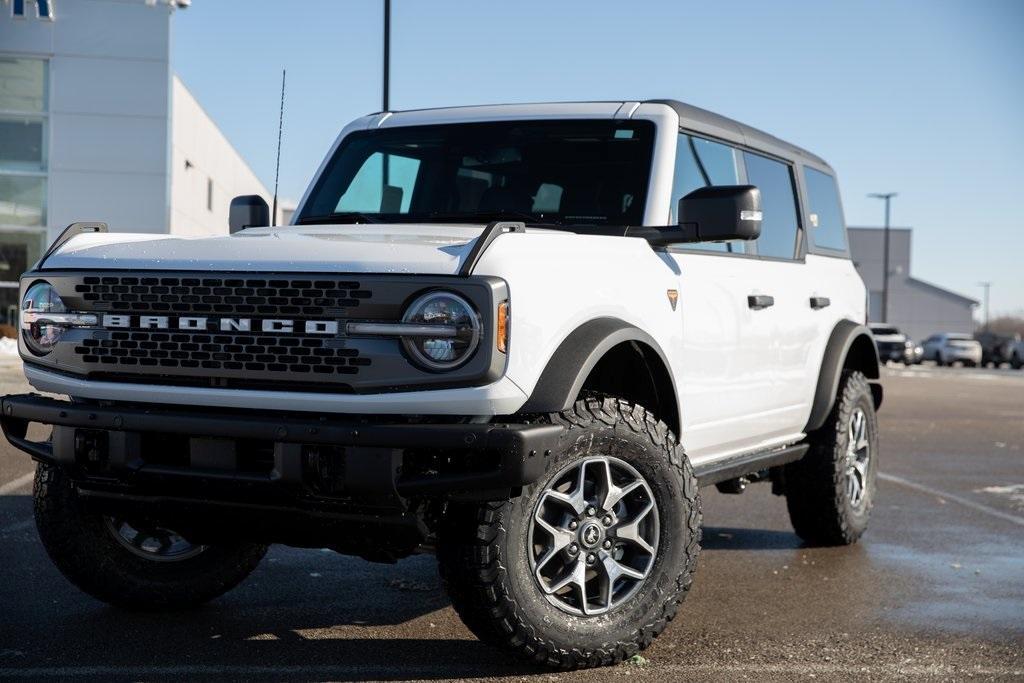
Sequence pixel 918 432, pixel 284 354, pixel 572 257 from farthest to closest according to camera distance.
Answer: pixel 918 432 → pixel 572 257 → pixel 284 354

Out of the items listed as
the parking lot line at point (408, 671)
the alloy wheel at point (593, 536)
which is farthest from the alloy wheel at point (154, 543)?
the alloy wheel at point (593, 536)

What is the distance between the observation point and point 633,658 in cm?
441

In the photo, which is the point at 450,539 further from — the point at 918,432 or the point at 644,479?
the point at 918,432

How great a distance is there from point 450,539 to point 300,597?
1661 millimetres

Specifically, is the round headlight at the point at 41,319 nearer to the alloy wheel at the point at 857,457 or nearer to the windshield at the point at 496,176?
the windshield at the point at 496,176

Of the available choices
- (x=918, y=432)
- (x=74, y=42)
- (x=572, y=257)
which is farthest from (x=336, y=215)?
(x=74, y=42)

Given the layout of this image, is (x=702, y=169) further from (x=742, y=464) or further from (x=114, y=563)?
(x=114, y=563)

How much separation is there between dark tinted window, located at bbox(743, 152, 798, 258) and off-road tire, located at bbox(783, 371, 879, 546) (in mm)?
946

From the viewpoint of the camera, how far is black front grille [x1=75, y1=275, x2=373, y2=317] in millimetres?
3801

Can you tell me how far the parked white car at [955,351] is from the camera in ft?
167

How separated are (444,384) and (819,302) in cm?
322

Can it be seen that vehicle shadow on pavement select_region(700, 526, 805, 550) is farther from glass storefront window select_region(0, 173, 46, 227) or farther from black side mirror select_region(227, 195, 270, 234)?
glass storefront window select_region(0, 173, 46, 227)

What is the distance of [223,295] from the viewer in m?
3.93

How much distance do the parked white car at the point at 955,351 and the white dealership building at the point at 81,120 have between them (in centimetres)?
3375
